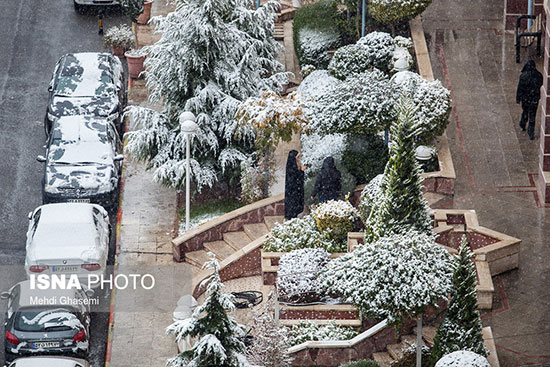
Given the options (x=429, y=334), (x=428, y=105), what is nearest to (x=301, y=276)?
(x=429, y=334)

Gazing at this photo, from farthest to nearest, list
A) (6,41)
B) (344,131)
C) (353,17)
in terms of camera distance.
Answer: (6,41)
(353,17)
(344,131)

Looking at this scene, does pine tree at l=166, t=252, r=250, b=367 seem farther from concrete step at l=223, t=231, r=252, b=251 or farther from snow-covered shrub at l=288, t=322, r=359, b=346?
concrete step at l=223, t=231, r=252, b=251

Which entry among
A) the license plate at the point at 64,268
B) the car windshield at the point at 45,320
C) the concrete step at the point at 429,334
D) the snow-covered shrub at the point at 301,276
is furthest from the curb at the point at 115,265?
the concrete step at the point at 429,334

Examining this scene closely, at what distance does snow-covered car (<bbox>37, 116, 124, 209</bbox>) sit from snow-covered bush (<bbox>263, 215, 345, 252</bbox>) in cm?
491

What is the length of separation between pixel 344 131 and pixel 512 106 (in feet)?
17.1

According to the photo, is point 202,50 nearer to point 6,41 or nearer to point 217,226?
point 217,226

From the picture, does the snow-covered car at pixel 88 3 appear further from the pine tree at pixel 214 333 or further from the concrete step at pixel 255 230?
the pine tree at pixel 214 333

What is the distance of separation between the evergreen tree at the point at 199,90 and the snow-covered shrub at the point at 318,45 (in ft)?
11.5

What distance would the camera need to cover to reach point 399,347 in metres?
22.6

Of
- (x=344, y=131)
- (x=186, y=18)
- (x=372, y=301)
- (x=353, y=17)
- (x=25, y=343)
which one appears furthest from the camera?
(x=353, y=17)

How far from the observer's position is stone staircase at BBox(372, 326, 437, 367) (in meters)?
22.3

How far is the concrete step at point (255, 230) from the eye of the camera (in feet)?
89.7

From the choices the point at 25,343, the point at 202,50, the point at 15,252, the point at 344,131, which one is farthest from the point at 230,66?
the point at 25,343

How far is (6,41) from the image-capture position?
37656 mm
